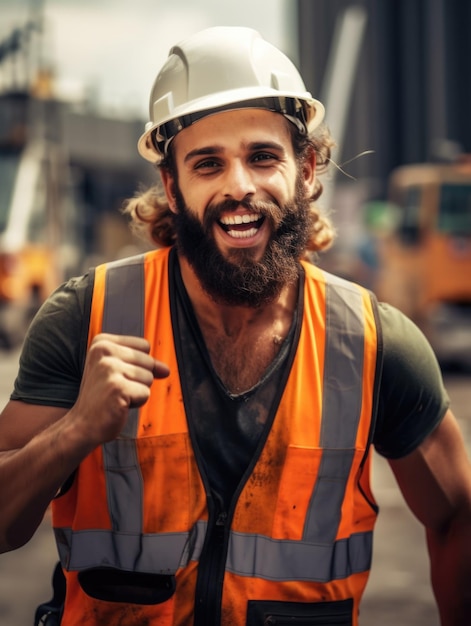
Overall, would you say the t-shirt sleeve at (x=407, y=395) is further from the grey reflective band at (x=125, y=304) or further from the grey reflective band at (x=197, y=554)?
the grey reflective band at (x=125, y=304)

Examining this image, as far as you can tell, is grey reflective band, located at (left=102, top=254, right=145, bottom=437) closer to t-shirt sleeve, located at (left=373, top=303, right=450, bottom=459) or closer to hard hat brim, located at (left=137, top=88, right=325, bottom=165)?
hard hat brim, located at (left=137, top=88, right=325, bottom=165)

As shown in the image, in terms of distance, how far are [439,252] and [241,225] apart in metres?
10.2

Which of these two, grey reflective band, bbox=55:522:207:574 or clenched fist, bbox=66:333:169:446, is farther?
grey reflective band, bbox=55:522:207:574

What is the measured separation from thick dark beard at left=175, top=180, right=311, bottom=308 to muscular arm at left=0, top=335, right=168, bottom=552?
0.52 metres


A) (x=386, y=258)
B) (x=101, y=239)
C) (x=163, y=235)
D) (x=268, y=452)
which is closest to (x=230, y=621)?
(x=268, y=452)

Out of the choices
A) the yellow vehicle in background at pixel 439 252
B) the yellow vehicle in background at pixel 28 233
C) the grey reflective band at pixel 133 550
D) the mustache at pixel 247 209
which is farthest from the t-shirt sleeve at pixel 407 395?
the yellow vehicle in background at pixel 28 233

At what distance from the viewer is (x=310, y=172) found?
317cm

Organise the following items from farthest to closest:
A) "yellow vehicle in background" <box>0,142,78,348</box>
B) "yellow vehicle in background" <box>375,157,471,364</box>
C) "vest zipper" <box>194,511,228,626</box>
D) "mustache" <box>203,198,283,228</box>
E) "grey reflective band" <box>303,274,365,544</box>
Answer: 1. "yellow vehicle in background" <box>0,142,78,348</box>
2. "yellow vehicle in background" <box>375,157,471,364</box>
3. "mustache" <box>203,198,283,228</box>
4. "grey reflective band" <box>303,274,365,544</box>
5. "vest zipper" <box>194,511,228,626</box>

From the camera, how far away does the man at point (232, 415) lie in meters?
2.57

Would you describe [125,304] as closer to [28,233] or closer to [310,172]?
[310,172]

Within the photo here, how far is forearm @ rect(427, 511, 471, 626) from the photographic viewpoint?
2727 millimetres

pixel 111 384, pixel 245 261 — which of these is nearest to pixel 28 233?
pixel 245 261

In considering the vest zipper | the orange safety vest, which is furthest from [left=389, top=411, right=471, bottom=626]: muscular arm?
the vest zipper

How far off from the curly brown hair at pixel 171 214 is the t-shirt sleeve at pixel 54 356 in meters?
0.64
